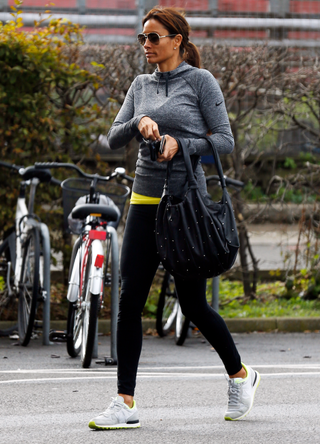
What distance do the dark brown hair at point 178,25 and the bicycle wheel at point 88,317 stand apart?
1.86 meters

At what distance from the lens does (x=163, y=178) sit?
410cm

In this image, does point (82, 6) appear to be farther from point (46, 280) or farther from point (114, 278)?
point (114, 278)

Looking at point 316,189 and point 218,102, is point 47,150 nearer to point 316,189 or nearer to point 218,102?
point 316,189

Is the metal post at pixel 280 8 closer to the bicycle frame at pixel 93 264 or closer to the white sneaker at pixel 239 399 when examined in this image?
the bicycle frame at pixel 93 264

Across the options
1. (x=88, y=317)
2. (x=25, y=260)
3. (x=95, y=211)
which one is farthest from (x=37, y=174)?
(x=88, y=317)

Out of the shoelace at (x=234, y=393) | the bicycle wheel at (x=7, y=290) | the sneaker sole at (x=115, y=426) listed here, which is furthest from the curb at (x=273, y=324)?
the sneaker sole at (x=115, y=426)

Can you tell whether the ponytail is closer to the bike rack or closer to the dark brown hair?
the dark brown hair

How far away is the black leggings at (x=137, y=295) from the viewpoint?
13.4 feet

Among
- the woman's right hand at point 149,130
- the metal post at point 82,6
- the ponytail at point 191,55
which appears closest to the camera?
the woman's right hand at point 149,130

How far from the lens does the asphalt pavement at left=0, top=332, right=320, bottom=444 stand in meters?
3.93

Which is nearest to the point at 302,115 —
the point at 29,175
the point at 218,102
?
the point at 29,175

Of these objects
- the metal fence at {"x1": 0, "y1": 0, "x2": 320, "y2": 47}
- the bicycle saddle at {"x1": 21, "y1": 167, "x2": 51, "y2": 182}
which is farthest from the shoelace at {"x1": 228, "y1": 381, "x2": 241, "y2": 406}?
the metal fence at {"x1": 0, "y1": 0, "x2": 320, "y2": 47}

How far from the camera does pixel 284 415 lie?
4.36m

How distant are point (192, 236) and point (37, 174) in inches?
119
